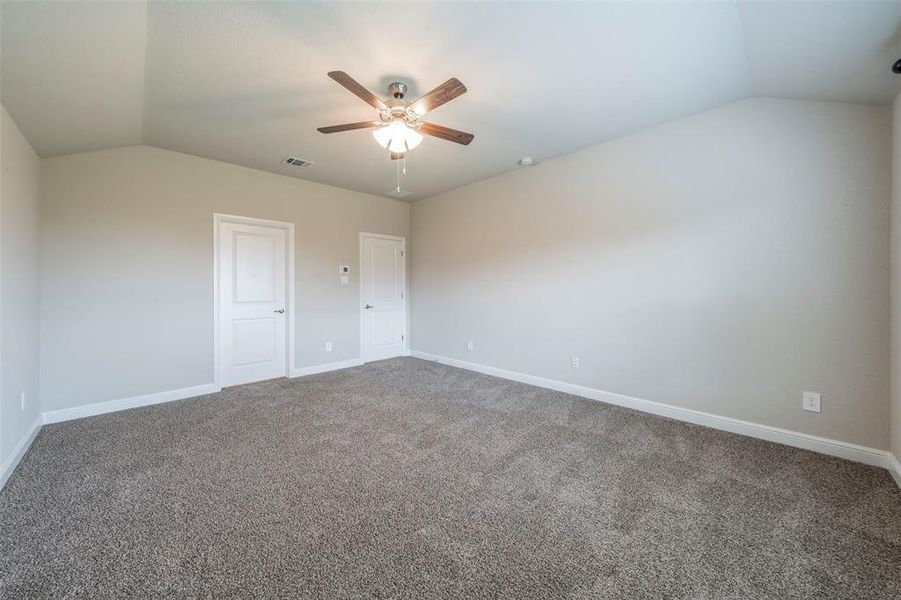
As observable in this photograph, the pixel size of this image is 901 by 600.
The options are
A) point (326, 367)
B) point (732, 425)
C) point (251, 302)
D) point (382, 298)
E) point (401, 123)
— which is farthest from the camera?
point (382, 298)

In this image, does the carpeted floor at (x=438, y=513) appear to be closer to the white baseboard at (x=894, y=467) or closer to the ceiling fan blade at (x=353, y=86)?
the white baseboard at (x=894, y=467)

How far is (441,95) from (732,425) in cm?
339

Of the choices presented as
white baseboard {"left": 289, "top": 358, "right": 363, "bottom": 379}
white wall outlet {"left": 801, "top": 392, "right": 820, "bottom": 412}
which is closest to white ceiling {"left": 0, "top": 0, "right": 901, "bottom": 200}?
white wall outlet {"left": 801, "top": 392, "right": 820, "bottom": 412}

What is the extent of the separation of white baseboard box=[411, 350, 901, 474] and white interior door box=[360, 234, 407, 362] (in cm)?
229

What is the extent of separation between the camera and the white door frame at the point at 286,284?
3980mm

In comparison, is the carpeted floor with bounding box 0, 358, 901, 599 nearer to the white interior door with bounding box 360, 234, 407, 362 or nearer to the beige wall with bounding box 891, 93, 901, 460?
the beige wall with bounding box 891, 93, 901, 460

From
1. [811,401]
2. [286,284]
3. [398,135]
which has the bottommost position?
[811,401]

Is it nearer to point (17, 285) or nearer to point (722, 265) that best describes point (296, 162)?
point (17, 285)

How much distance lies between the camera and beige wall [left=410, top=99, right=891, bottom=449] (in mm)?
2379

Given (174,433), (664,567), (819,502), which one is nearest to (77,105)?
(174,433)

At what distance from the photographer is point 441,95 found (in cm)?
208

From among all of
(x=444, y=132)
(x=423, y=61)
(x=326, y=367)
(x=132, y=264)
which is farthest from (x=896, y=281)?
(x=132, y=264)

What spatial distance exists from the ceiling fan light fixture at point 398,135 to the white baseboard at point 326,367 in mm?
3365

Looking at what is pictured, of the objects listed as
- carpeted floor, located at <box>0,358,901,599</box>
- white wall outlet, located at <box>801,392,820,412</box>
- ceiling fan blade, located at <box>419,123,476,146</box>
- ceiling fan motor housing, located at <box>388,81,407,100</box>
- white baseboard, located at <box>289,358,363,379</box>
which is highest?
ceiling fan motor housing, located at <box>388,81,407,100</box>
